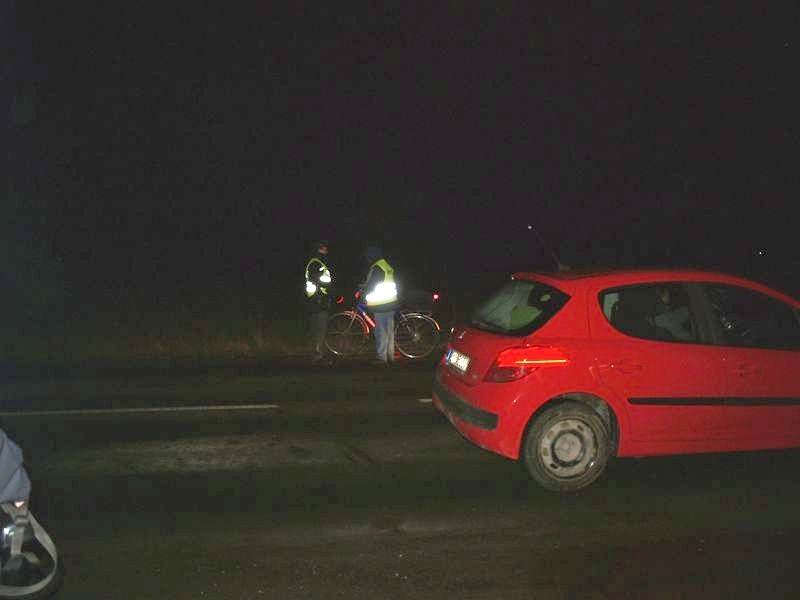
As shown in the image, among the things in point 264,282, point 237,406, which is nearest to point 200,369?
point 237,406

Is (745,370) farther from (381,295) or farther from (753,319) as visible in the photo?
(381,295)

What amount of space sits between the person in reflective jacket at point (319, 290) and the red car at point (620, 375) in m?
5.96

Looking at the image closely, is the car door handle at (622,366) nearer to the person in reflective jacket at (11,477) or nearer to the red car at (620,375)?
the red car at (620,375)

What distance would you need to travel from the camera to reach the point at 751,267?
3130cm

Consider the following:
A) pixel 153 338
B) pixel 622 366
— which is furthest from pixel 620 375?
pixel 153 338

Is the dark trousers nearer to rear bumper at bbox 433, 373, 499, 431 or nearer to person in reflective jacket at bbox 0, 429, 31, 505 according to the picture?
rear bumper at bbox 433, 373, 499, 431

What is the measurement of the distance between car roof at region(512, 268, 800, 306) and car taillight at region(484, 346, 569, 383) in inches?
19.7

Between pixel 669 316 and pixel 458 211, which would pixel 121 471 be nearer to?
pixel 669 316

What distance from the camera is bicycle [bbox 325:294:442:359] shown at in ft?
43.8

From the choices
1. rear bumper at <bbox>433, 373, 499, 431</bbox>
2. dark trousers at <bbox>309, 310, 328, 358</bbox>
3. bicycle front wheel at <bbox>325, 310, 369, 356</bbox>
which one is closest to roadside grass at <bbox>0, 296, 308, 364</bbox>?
bicycle front wheel at <bbox>325, 310, 369, 356</bbox>

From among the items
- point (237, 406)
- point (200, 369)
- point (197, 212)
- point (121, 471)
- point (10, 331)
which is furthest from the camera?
point (197, 212)

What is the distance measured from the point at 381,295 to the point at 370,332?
4.89 feet

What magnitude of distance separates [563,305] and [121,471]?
3.59 metres

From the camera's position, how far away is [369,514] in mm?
5801
